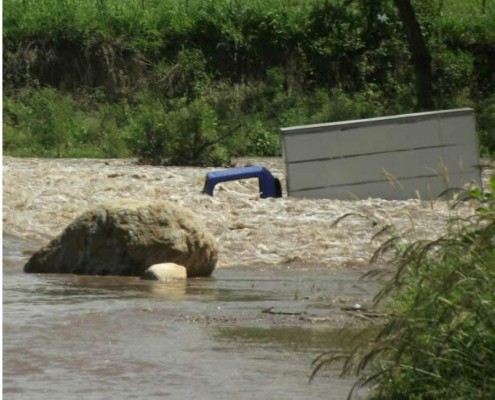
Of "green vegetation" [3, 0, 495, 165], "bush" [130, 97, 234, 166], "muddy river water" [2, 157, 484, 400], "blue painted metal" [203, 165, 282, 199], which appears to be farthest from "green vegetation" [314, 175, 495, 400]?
"green vegetation" [3, 0, 495, 165]

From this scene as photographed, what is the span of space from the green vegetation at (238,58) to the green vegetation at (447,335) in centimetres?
2361

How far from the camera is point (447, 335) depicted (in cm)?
620

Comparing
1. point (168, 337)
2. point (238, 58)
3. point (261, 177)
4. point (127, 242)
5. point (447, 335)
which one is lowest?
point (168, 337)

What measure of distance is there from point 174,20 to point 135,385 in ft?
91.4

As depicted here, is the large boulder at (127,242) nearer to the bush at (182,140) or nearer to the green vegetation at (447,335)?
the green vegetation at (447,335)

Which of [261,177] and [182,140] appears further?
[182,140]

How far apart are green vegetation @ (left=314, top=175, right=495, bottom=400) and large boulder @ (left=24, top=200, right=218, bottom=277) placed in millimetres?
6363

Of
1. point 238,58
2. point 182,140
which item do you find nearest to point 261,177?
point 182,140

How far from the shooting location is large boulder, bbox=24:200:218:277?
13289 millimetres

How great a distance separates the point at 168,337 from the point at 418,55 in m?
22.7

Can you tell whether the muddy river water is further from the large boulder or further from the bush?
the bush

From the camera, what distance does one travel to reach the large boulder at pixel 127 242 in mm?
13289

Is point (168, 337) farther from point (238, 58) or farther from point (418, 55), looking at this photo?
point (238, 58)

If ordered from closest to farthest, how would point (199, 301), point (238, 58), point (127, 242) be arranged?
point (199, 301) → point (127, 242) → point (238, 58)
